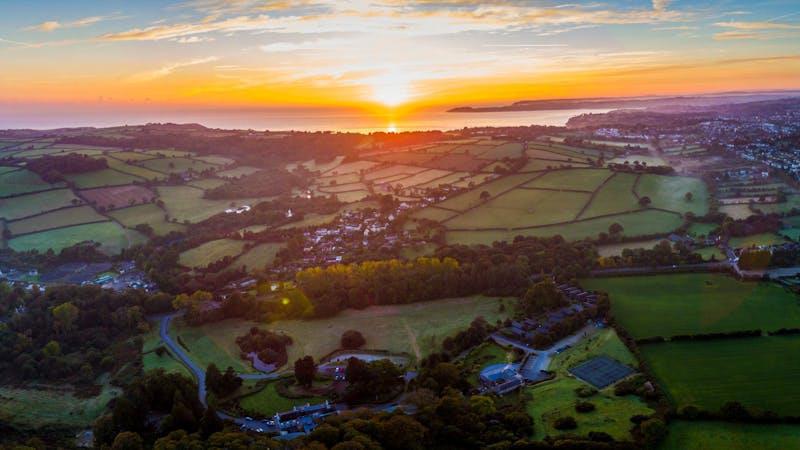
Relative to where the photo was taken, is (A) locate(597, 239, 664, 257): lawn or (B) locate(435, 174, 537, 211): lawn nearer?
(A) locate(597, 239, 664, 257): lawn

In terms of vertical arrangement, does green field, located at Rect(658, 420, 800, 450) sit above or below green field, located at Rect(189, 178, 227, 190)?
below

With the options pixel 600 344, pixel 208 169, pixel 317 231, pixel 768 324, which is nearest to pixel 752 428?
pixel 600 344

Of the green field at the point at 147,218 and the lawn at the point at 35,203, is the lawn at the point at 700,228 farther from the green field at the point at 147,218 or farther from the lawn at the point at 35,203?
the lawn at the point at 35,203

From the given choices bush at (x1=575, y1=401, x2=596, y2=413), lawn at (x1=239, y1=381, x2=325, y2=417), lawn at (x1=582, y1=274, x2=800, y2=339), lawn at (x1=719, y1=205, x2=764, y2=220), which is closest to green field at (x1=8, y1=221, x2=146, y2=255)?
lawn at (x1=239, y1=381, x2=325, y2=417)

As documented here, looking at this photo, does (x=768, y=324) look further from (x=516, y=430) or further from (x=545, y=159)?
(x=545, y=159)

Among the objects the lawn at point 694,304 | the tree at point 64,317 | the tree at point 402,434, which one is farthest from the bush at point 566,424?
the tree at point 64,317

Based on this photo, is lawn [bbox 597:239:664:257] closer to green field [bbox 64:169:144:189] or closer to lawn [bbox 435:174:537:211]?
lawn [bbox 435:174:537:211]
